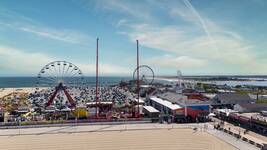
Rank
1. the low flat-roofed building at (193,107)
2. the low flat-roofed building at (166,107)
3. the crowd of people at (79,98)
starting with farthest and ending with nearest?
the crowd of people at (79,98)
the low flat-roofed building at (166,107)
the low flat-roofed building at (193,107)

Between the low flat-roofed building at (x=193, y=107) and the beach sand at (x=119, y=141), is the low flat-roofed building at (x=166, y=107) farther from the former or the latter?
the beach sand at (x=119, y=141)

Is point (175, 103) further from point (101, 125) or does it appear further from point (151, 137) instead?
point (151, 137)

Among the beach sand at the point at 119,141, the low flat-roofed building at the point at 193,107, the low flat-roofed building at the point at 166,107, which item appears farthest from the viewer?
the low flat-roofed building at the point at 166,107

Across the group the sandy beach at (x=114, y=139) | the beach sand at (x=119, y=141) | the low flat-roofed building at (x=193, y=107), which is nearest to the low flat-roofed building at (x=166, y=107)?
the low flat-roofed building at (x=193, y=107)

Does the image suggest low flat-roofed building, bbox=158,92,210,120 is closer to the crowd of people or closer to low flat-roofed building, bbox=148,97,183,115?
low flat-roofed building, bbox=148,97,183,115

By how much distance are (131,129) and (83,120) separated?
7.94 meters

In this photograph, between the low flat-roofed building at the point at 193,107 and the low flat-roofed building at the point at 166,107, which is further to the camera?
the low flat-roofed building at the point at 166,107

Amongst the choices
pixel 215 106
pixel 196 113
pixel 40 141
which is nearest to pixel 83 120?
pixel 40 141

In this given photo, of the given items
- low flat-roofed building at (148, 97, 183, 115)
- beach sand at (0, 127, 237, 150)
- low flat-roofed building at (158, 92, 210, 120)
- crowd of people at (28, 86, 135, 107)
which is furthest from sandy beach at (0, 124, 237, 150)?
crowd of people at (28, 86, 135, 107)

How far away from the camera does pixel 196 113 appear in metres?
38.3

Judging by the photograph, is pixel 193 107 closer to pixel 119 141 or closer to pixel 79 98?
pixel 119 141

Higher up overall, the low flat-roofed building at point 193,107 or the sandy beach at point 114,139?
the low flat-roofed building at point 193,107

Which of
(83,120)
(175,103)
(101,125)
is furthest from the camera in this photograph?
(175,103)

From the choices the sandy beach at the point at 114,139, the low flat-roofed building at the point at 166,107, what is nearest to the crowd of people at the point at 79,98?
the low flat-roofed building at the point at 166,107
